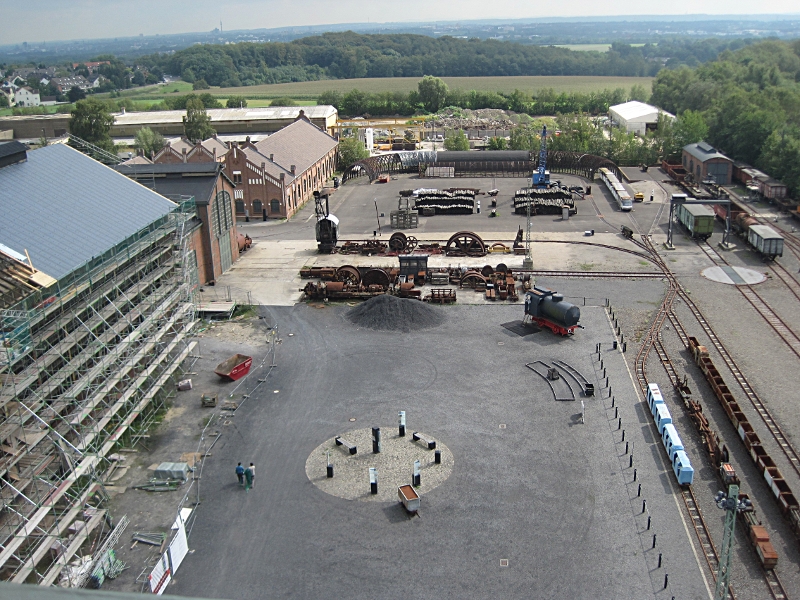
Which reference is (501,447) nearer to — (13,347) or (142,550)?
(142,550)

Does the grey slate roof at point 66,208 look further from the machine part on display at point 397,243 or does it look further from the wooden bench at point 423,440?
the machine part on display at point 397,243

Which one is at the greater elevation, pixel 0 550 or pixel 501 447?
pixel 0 550

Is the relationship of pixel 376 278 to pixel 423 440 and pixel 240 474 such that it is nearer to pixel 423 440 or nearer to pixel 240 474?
pixel 423 440

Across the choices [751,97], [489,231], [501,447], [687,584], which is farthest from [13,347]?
[751,97]

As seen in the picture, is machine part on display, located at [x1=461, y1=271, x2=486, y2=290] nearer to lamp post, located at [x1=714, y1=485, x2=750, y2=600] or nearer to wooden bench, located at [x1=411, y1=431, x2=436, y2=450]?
wooden bench, located at [x1=411, y1=431, x2=436, y2=450]

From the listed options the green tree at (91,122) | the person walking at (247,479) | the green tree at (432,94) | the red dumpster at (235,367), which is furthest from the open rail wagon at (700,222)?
the green tree at (432,94)

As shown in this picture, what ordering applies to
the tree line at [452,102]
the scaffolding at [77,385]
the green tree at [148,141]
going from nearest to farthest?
the scaffolding at [77,385], the green tree at [148,141], the tree line at [452,102]
